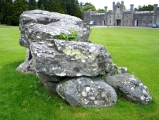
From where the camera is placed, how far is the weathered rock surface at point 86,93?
689cm

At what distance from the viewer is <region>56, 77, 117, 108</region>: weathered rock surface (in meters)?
6.89

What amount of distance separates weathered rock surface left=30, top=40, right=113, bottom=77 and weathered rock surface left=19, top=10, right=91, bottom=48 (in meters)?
1.33

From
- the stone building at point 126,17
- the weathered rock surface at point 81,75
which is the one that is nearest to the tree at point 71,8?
the stone building at point 126,17

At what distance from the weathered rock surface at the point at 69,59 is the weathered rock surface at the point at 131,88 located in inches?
24.0

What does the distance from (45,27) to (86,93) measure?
400 centimetres

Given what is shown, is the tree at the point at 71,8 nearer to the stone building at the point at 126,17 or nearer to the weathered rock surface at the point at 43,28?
the stone building at the point at 126,17

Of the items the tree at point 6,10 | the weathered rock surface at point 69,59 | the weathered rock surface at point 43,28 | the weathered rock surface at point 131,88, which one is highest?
the tree at point 6,10

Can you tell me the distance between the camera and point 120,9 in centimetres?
9419

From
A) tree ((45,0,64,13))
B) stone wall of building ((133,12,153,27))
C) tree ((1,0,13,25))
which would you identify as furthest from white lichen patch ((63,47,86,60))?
stone wall of building ((133,12,153,27))

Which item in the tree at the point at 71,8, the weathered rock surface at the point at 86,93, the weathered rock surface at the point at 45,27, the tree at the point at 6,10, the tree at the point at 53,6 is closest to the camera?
the weathered rock surface at the point at 86,93

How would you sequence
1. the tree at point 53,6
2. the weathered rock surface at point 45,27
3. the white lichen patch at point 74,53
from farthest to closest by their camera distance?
the tree at point 53,6
the weathered rock surface at point 45,27
the white lichen patch at point 74,53

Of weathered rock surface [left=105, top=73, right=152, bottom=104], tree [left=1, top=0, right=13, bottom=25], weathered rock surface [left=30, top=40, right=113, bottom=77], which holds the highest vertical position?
tree [left=1, top=0, right=13, bottom=25]

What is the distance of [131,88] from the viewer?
7.45 meters

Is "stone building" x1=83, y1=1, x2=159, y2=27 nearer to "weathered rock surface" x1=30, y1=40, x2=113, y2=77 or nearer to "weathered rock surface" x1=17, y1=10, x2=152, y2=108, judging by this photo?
"weathered rock surface" x1=17, y1=10, x2=152, y2=108
